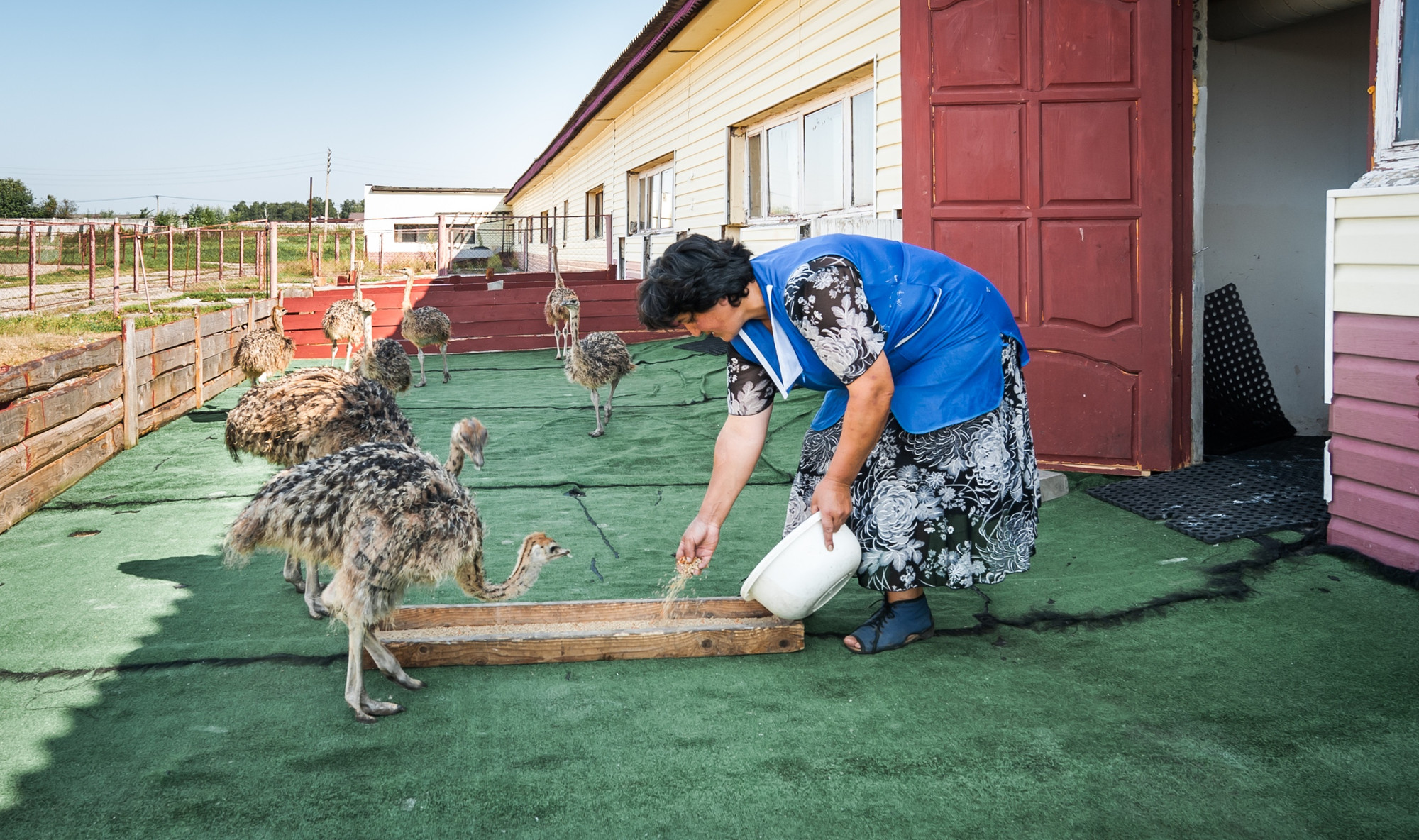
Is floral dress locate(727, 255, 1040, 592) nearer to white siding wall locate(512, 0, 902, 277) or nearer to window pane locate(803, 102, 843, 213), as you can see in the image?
white siding wall locate(512, 0, 902, 277)

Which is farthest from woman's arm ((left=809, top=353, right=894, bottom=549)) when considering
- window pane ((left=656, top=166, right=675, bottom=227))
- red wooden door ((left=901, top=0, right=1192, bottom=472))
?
window pane ((left=656, top=166, right=675, bottom=227))

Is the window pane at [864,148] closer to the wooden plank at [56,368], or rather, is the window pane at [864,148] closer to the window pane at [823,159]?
the window pane at [823,159]

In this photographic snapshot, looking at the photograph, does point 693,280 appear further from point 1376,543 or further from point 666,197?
point 666,197

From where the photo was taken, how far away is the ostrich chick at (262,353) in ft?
33.4

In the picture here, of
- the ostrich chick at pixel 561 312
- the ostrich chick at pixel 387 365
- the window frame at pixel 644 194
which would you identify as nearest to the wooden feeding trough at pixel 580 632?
the ostrich chick at pixel 387 365

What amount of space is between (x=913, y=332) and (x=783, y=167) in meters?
8.51

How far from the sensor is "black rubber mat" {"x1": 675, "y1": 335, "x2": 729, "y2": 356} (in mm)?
12578

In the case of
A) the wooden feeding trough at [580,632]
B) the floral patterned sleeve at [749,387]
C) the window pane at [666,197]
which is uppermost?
the window pane at [666,197]

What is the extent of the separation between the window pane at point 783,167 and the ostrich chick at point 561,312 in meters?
3.36

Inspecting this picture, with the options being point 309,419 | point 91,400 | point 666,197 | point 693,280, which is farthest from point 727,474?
point 666,197

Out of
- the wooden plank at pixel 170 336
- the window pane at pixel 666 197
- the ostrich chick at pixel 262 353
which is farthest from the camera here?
the window pane at pixel 666 197

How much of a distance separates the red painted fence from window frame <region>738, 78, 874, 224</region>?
2.95 metres

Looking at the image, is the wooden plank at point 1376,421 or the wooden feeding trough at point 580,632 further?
the wooden plank at point 1376,421

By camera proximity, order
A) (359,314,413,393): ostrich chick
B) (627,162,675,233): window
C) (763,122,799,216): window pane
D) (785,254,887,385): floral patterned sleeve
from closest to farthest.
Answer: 1. (785,254,887,385): floral patterned sleeve
2. (359,314,413,393): ostrich chick
3. (763,122,799,216): window pane
4. (627,162,675,233): window
